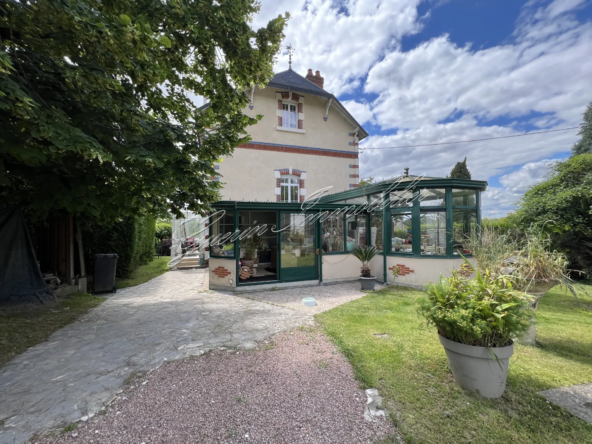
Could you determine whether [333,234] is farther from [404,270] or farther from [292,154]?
[292,154]

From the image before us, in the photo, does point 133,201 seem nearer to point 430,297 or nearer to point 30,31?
point 30,31

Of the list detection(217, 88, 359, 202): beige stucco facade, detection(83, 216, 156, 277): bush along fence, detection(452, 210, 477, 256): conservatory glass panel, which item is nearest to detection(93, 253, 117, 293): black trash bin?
detection(83, 216, 156, 277): bush along fence

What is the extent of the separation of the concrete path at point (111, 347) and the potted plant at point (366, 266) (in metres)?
2.73

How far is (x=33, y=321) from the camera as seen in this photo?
457cm

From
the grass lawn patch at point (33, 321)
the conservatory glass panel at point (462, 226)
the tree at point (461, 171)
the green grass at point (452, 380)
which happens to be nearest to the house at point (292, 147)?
the conservatory glass panel at point (462, 226)

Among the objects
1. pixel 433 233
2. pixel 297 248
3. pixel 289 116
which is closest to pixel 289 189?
pixel 289 116

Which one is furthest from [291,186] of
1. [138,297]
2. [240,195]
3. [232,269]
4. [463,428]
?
[463,428]

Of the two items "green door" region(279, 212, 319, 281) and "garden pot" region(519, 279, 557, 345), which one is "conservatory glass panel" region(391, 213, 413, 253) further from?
"garden pot" region(519, 279, 557, 345)

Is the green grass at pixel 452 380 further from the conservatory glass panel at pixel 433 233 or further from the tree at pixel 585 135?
the tree at pixel 585 135

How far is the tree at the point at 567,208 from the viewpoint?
782 centimetres

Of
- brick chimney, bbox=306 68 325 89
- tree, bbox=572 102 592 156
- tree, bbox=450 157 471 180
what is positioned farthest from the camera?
tree, bbox=450 157 471 180

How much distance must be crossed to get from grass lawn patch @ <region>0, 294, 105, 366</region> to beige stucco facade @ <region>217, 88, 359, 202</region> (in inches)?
208

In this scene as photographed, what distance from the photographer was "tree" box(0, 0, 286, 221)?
2.67m

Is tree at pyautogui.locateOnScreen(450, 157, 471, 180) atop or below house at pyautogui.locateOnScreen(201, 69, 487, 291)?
atop
